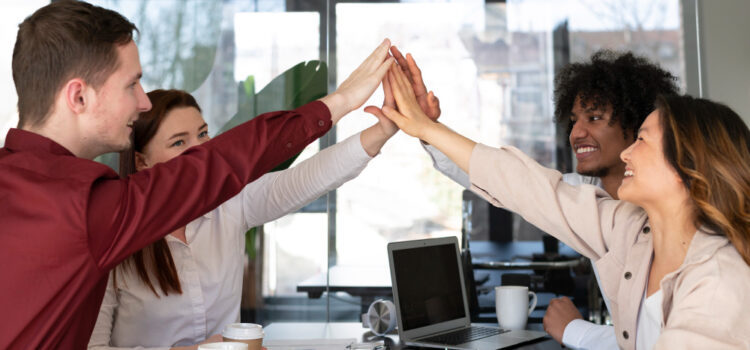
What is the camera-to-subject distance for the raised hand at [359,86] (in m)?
1.85

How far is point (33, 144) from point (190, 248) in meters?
0.82

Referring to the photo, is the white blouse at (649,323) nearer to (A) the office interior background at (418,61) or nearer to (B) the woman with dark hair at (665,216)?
(B) the woman with dark hair at (665,216)

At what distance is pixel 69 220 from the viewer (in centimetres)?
122

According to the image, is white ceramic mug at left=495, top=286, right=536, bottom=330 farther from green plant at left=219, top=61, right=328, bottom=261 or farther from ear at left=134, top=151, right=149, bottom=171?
green plant at left=219, top=61, right=328, bottom=261

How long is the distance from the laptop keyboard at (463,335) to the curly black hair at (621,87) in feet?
3.02

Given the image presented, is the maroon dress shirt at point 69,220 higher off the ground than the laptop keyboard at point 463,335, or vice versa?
the maroon dress shirt at point 69,220

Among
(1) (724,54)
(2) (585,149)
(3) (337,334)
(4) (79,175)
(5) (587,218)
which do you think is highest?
(1) (724,54)

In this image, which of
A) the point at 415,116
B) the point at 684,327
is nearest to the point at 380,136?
the point at 415,116

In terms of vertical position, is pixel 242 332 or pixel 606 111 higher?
pixel 606 111

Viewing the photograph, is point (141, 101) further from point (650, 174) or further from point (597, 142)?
point (597, 142)

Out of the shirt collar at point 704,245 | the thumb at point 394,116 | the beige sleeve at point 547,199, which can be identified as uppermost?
the thumb at point 394,116

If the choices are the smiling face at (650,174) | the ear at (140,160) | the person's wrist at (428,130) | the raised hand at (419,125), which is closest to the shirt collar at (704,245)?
the smiling face at (650,174)

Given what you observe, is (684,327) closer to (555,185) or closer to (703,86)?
(555,185)

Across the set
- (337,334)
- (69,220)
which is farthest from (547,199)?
(69,220)
